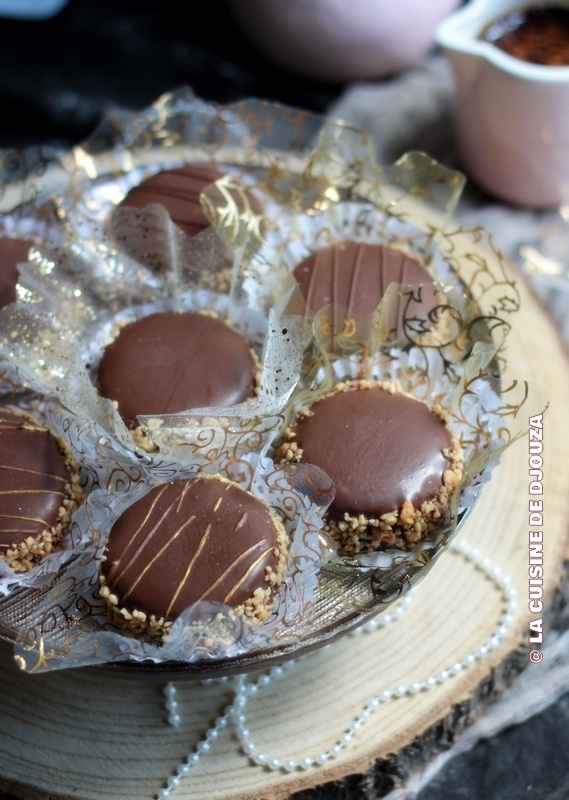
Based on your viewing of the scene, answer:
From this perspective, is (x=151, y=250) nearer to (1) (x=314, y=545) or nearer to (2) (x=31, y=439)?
(2) (x=31, y=439)

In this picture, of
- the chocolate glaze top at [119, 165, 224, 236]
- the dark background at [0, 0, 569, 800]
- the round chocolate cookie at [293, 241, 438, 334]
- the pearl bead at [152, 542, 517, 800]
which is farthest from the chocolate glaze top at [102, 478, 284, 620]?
the dark background at [0, 0, 569, 800]

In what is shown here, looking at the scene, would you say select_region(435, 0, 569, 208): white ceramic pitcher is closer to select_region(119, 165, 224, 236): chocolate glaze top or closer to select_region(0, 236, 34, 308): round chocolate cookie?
select_region(119, 165, 224, 236): chocolate glaze top

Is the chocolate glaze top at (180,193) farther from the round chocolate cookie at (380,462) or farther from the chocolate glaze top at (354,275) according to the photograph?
the round chocolate cookie at (380,462)

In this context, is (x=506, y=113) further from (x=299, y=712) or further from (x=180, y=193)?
(x=299, y=712)

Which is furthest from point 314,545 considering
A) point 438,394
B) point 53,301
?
point 53,301

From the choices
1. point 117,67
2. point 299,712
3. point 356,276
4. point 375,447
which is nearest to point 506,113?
point 356,276

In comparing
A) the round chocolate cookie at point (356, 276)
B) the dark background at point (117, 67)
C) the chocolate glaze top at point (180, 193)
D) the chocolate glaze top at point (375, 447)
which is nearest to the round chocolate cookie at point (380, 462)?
the chocolate glaze top at point (375, 447)
